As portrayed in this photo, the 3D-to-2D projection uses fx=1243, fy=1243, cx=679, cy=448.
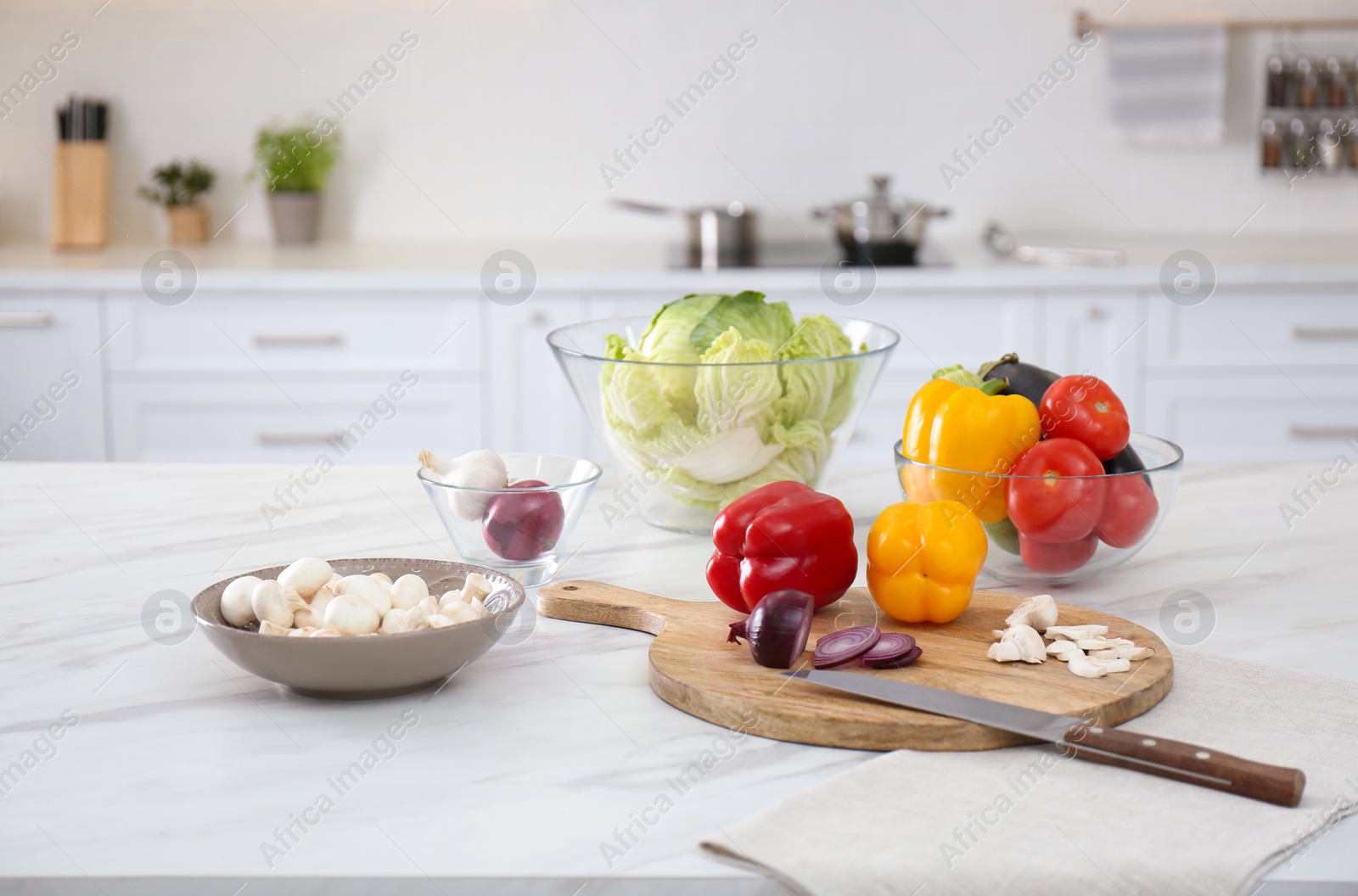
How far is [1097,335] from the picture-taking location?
2.64 m

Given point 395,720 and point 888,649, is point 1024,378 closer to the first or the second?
point 888,649

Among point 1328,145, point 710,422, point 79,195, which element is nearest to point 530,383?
point 79,195

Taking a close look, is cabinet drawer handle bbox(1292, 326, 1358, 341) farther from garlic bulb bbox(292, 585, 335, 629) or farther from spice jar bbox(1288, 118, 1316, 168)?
garlic bulb bbox(292, 585, 335, 629)

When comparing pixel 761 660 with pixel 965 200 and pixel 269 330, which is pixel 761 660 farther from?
pixel 965 200

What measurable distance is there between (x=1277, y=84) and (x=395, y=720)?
3.02 metres

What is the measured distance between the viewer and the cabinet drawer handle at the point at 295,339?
268 cm

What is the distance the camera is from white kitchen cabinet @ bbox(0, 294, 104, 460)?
2660 mm

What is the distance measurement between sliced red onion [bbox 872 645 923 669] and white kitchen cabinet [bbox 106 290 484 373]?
195 cm

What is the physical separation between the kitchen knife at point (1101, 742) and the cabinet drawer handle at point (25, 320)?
2.38 m

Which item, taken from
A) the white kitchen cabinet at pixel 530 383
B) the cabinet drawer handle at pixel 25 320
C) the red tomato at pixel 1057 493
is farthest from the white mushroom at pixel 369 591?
the cabinet drawer handle at pixel 25 320

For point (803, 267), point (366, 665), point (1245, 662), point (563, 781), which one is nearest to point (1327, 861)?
point (1245, 662)

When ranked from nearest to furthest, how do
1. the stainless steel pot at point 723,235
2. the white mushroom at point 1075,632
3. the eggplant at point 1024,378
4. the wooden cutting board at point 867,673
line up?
the wooden cutting board at point 867,673, the white mushroom at point 1075,632, the eggplant at point 1024,378, the stainless steel pot at point 723,235

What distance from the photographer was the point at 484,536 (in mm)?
1019

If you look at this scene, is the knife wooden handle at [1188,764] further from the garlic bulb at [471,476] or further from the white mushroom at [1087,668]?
the garlic bulb at [471,476]
